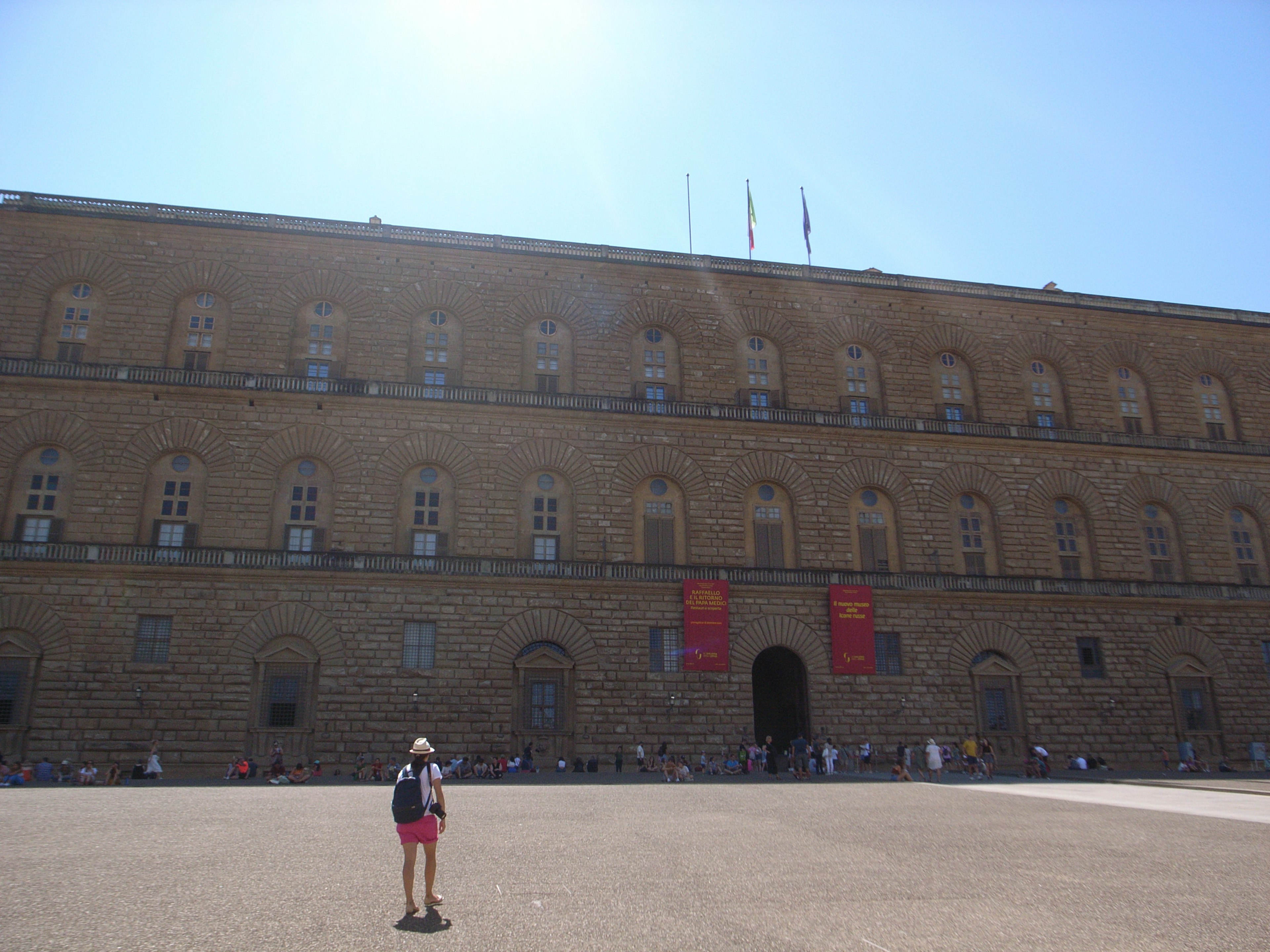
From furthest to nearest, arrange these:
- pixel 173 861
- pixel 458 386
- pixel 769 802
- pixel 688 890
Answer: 1. pixel 458 386
2. pixel 769 802
3. pixel 173 861
4. pixel 688 890

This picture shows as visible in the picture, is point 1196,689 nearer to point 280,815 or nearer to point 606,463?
point 606,463

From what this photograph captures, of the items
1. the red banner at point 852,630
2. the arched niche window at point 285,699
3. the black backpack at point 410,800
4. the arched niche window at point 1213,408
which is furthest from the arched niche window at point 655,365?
the black backpack at point 410,800

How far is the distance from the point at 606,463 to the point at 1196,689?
77.3ft

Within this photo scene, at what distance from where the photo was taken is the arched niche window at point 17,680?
2500cm

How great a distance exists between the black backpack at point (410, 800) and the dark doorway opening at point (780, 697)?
23.1 m

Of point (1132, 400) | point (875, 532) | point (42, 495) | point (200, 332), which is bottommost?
point (875, 532)

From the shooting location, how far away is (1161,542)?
34.6 metres

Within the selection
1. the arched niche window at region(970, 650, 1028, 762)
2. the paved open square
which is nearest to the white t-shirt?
the arched niche window at region(970, 650, 1028, 762)

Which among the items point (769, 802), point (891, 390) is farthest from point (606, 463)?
point (769, 802)

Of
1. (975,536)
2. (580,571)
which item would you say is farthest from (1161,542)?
(580,571)

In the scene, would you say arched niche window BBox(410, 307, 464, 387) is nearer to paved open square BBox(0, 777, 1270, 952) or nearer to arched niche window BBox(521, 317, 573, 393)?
arched niche window BBox(521, 317, 573, 393)

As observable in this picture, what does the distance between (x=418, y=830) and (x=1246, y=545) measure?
37.9 meters

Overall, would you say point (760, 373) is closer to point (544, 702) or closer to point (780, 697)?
point (780, 697)

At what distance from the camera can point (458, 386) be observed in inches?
1213
